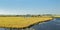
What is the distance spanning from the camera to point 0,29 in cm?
2489

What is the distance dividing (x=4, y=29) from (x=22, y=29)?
2577 millimetres

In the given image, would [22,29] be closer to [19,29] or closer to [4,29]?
[19,29]

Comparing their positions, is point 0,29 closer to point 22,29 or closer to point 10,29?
point 10,29

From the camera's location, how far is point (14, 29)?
968 inches

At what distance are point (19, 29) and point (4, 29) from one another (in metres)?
2.14

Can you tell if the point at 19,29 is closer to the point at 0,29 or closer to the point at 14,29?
the point at 14,29

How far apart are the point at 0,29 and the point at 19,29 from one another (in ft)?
8.88

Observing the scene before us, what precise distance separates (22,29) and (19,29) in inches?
17.3

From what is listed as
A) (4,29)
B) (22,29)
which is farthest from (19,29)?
(4,29)

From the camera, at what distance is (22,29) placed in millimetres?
25000

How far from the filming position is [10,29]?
24594 millimetres

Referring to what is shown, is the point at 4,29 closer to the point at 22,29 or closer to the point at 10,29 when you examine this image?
the point at 10,29

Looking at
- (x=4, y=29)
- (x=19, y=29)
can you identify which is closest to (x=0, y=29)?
(x=4, y=29)

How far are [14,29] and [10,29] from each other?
566 mm
